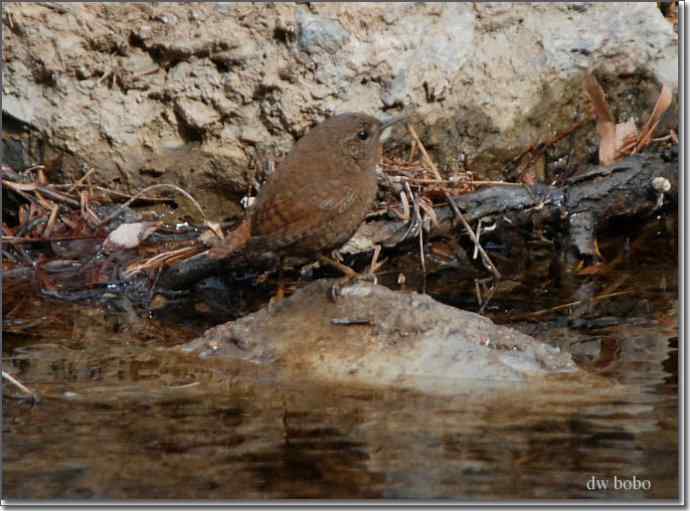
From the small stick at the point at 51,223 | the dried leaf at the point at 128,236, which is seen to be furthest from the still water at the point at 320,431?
the small stick at the point at 51,223

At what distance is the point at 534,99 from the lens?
7.64 metres

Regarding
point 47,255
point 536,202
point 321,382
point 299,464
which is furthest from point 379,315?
point 47,255

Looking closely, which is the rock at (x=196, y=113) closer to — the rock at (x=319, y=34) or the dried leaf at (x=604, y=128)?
the rock at (x=319, y=34)

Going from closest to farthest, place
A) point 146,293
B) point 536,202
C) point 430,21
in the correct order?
point 146,293, point 536,202, point 430,21

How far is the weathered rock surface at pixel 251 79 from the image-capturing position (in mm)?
7000

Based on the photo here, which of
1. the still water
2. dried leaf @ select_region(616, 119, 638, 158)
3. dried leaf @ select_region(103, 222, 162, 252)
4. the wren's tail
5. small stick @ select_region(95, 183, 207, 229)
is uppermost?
dried leaf @ select_region(616, 119, 638, 158)

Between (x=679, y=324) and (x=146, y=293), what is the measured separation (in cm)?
296

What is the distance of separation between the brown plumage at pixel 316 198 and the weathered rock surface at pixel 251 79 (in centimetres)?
144

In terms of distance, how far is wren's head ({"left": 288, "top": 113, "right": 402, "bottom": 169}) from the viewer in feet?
18.9

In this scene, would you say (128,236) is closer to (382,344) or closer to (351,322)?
(351,322)

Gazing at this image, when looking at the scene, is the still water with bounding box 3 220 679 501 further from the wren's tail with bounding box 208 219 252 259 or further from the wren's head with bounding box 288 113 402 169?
the wren's head with bounding box 288 113 402 169

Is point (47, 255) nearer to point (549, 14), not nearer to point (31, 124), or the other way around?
point (31, 124)

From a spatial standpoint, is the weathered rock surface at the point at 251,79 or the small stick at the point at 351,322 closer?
the small stick at the point at 351,322

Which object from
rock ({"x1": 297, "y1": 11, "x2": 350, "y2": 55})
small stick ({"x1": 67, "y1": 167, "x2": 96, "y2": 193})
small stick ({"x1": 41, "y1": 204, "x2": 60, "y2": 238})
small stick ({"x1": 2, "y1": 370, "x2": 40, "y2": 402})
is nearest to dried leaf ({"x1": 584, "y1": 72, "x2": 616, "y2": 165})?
rock ({"x1": 297, "y1": 11, "x2": 350, "y2": 55})
